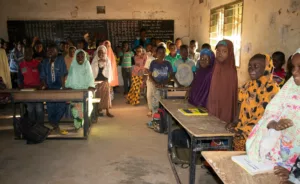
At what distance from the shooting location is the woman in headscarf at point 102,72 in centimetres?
566

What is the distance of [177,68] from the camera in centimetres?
573

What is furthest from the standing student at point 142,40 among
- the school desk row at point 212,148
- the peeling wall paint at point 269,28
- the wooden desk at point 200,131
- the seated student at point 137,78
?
the wooden desk at point 200,131

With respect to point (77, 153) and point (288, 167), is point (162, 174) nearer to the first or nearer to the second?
point (77, 153)

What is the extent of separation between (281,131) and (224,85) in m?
1.36

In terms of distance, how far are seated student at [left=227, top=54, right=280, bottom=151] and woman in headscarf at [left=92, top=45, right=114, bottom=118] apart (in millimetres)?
3683

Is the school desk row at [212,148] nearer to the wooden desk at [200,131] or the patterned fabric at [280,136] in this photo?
the wooden desk at [200,131]

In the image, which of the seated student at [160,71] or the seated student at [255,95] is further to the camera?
the seated student at [160,71]

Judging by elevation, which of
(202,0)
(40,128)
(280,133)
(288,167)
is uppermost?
(202,0)

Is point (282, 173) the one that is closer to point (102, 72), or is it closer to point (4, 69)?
point (102, 72)

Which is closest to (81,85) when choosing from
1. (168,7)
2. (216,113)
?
(216,113)

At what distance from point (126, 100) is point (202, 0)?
4.13 meters

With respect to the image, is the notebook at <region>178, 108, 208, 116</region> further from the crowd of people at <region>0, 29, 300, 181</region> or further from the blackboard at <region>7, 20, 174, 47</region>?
the blackboard at <region>7, 20, 174, 47</region>

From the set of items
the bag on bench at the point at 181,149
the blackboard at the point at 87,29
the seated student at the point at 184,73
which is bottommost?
the bag on bench at the point at 181,149

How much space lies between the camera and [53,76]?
4.94 metres
